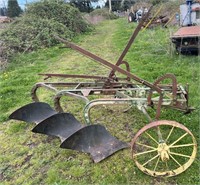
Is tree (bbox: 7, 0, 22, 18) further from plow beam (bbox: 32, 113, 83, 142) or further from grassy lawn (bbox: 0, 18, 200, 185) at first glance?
plow beam (bbox: 32, 113, 83, 142)

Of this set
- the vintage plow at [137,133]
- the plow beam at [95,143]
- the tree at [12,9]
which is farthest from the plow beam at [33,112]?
the tree at [12,9]

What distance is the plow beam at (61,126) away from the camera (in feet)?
10.2

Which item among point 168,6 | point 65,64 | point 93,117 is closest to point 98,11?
point 168,6

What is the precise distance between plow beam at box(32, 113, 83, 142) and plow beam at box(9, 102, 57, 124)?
0.46m

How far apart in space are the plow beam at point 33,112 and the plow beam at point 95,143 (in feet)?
3.27

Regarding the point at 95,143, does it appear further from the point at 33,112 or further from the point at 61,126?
the point at 33,112

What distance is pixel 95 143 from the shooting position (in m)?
2.79

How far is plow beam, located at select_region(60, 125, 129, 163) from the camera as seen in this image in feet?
8.85

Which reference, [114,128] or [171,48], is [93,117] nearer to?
[114,128]

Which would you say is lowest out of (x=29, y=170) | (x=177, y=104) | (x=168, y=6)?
(x=29, y=170)

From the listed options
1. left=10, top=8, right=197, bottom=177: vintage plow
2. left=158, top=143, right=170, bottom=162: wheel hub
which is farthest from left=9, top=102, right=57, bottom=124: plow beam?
left=158, top=143, right=170, bottom=162: wheel hub

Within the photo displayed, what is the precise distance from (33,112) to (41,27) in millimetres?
7242

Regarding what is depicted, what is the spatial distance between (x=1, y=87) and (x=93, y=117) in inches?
113

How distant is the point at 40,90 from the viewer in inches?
202
